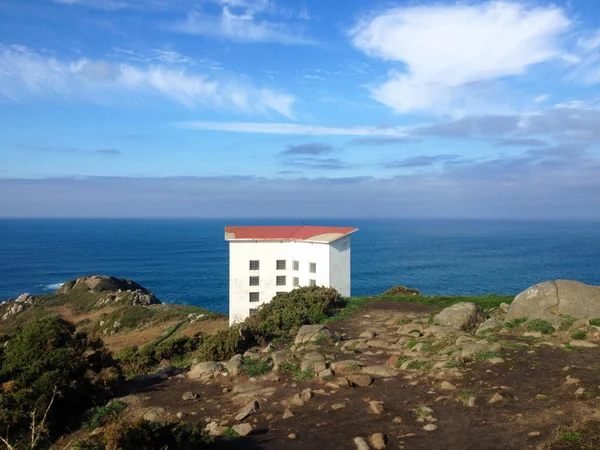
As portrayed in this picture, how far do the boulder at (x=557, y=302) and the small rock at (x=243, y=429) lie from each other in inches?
461

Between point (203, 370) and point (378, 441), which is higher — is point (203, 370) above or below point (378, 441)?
below

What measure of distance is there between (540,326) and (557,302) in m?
2.02

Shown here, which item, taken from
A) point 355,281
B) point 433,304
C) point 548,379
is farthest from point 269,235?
point 355,281

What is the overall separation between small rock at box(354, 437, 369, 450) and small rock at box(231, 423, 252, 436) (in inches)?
89.4

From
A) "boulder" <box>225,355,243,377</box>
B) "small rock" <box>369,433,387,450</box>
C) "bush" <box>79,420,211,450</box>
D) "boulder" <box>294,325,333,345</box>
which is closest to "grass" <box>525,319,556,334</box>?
"boulder" <box>294,325,333,345</box>

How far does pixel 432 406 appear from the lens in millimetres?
10430

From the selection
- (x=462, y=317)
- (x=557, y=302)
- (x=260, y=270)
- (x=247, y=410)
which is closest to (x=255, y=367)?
(x=247, y=410)

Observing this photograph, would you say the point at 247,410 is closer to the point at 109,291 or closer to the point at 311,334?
the point at 311,334

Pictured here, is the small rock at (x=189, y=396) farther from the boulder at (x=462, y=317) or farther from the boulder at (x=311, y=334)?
the boulder at (x=462, y=317)

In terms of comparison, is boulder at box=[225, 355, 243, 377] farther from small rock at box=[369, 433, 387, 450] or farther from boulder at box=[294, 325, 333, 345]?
small rock at box=[369, 433, 387, 450]

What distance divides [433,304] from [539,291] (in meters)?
7.10

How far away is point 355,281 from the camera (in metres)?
86.9

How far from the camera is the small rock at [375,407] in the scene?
1024 centimetres

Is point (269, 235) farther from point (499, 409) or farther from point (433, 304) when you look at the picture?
point (499, 409)
